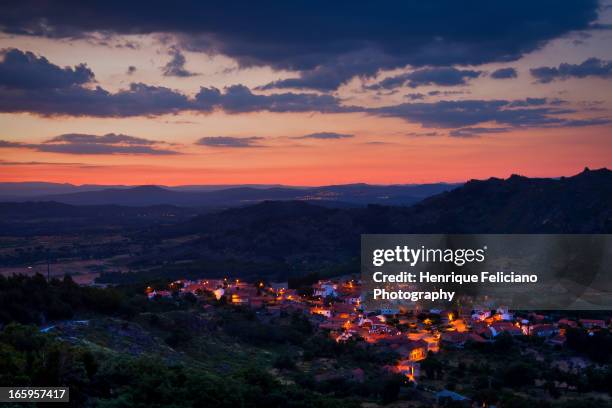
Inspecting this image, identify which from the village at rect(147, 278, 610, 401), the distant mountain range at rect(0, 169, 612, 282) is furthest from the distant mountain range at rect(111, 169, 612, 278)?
the village at rect(147, 278, 610, 401)

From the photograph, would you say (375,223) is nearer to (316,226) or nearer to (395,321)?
(316,226)

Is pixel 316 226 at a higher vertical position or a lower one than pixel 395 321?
higher

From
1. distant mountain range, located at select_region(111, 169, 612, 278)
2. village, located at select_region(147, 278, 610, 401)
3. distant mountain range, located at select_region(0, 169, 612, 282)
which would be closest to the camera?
village, located at select_region(147, 278, 610, 401)

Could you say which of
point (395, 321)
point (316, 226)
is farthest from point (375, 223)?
point (395, 321)

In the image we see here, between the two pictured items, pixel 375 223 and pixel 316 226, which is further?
pixel 316 226

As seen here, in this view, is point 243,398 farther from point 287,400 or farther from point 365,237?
point 365,237

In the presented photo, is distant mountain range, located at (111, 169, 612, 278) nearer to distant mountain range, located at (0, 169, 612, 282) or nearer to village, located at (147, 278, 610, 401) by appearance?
distant mountain range, located at (0, 169, 612, 282)

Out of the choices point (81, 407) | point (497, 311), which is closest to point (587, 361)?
point (497, 311)

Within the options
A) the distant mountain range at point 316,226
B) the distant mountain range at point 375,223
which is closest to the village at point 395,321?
the distant mountain range at point 316,226
